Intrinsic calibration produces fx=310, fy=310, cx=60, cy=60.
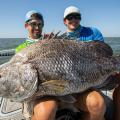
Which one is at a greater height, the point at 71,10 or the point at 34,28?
the point at 71,10

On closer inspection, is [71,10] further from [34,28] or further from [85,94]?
[85,94]

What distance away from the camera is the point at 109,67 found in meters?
4.14

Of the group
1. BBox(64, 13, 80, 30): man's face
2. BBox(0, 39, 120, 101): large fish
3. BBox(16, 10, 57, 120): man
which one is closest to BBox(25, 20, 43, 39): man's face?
BBox(16, 10, 57, 120): man

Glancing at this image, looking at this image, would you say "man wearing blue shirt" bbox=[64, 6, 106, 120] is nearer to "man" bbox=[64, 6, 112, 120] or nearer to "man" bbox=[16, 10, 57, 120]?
"man" bbox=[64, 6, 112, 120]

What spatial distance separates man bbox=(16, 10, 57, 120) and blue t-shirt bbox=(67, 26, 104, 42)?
0.50m

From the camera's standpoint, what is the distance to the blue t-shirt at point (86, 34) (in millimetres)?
4672

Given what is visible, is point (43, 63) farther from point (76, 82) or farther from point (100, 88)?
point (100, 88)

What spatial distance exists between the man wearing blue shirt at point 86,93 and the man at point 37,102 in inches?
15.7

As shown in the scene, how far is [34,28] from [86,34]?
2.68 ft

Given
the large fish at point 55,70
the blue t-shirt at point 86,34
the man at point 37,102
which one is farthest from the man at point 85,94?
the man at point 37,102

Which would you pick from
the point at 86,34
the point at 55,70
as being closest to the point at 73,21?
the point at 86,34

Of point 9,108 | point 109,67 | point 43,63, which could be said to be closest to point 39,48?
point 43,63

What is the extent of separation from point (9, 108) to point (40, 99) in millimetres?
1821

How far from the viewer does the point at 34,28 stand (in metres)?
4.57
